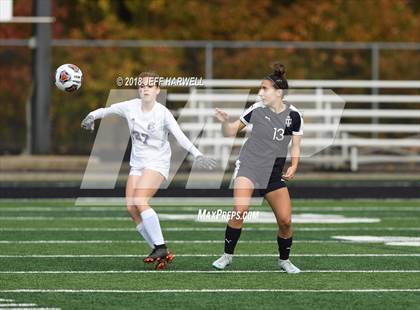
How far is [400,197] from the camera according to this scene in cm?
2173

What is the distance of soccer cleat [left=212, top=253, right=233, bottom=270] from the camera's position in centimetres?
1239

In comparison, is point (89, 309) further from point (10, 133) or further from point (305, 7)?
point (305, 7)

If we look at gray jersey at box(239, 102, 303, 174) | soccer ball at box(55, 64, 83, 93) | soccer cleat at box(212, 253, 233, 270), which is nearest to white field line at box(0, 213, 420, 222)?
soccer ball at box(55, 64, 83, 93)

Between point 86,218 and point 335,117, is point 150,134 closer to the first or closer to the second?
point 86,218

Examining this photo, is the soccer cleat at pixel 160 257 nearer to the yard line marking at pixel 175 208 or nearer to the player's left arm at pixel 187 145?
the player's left arm at pixel 187 145

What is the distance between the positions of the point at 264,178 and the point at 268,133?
16.4 inches

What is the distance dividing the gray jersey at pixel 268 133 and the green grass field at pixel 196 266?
0.95m

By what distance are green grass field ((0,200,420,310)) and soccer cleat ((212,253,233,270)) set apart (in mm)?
107

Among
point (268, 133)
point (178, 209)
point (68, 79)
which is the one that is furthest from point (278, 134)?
point (178, 209)

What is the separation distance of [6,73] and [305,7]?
826 cm

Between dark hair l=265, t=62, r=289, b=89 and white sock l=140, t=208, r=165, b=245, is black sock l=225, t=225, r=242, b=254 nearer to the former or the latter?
white sock l=140, t=208, r=165, b=245

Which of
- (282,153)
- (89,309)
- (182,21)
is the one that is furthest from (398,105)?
(89,309)

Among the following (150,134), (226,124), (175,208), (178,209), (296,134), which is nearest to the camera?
(226,124)

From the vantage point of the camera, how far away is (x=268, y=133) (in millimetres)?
12453
